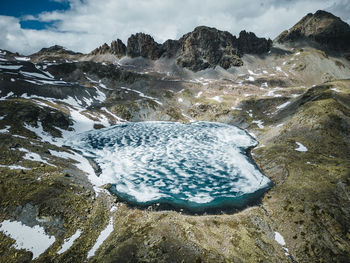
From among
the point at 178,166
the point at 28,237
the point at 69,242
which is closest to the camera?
the point at 28,237

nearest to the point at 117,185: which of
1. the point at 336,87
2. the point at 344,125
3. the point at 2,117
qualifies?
the point at 2,117

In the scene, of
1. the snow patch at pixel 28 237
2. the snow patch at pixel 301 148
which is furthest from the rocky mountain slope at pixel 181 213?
the snow patch at pixel 301 148

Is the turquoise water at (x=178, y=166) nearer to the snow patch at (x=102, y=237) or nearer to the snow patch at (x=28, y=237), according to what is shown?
the snow patch at (x=102, y=237)

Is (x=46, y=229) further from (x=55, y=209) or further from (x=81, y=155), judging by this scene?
(x=81, y=155)

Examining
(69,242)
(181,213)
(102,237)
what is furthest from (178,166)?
(69,242)

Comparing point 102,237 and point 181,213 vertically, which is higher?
point 102,237

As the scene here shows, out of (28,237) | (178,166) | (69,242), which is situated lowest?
(178,166)

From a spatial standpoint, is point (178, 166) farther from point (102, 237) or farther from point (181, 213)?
point (102, 237)

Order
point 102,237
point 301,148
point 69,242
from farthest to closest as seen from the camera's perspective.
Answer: point 301,148, point 102,237, point 69,242
